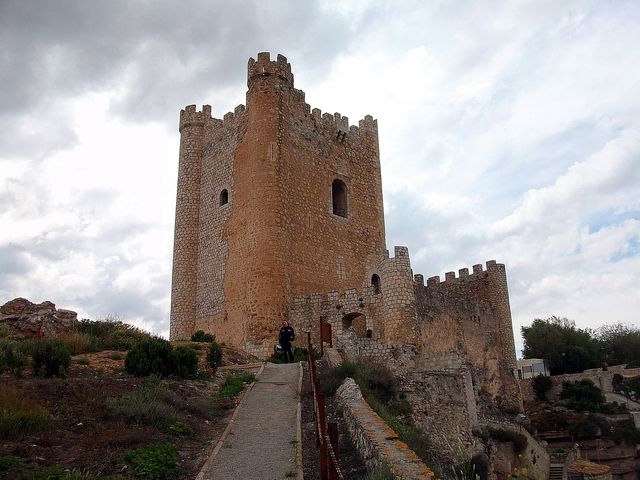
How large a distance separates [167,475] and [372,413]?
3470mm

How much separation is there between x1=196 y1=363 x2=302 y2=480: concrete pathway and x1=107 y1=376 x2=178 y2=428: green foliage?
1.06 m

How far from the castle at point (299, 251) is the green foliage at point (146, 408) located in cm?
661

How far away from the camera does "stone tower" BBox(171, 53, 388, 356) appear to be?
66.9ft

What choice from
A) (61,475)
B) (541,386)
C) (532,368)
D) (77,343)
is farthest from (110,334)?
→ (532,368)

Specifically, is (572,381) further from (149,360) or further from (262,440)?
(262,440)

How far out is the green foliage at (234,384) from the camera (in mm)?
12227

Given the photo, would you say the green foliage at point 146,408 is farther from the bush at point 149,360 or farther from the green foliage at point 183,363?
the green foliage at point 183,363

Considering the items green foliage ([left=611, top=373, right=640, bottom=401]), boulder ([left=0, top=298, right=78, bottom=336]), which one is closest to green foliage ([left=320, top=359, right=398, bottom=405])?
boulder ([left=0, top=298, right=78, bottom=336])

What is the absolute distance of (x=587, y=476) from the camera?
25.9 metres

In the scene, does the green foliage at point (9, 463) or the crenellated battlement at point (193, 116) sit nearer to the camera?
the green foliage at point (9, 463)

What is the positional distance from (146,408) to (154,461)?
2.02m

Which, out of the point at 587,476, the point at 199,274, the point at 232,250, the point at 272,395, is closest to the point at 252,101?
the point at 232,250

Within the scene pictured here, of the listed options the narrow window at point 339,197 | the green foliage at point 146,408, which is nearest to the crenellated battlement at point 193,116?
the narrow window at point 339,197

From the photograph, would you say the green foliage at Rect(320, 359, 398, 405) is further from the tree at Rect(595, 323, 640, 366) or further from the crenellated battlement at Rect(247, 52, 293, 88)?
the tree at Rect(595, 323, 640, 366)
